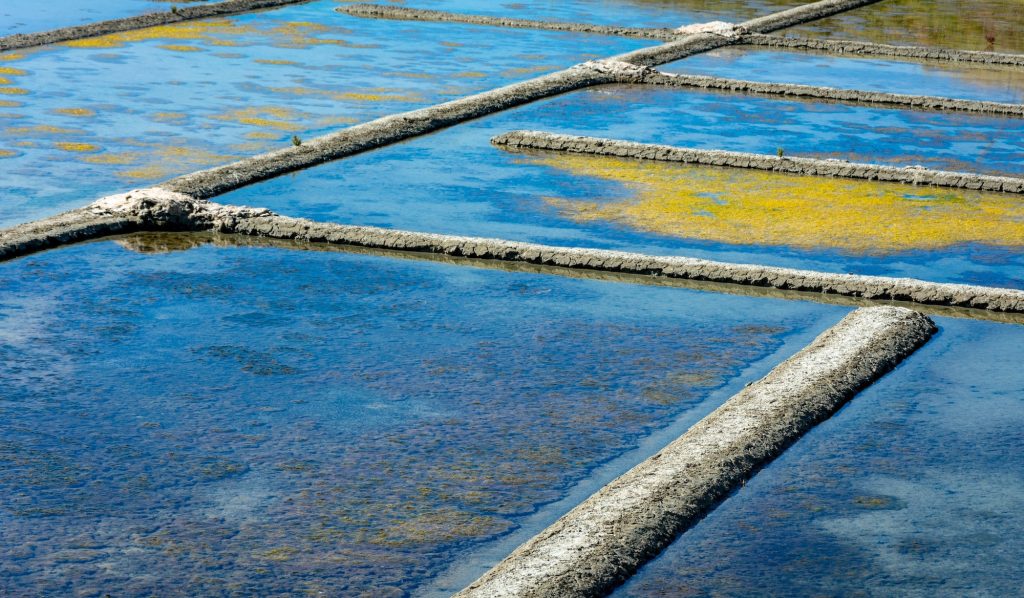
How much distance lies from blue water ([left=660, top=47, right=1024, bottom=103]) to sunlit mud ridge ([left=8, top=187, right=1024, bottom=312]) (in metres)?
6.02

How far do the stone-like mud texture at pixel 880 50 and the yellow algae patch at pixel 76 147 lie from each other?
315 inches

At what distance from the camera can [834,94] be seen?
36.4 ft

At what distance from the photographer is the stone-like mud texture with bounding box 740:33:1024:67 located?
44.9 ft

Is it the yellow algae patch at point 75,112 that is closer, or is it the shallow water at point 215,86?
the shallow water at point 215,86

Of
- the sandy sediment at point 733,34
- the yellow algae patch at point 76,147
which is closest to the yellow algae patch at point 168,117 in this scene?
the yellow algae patch at point 76,147

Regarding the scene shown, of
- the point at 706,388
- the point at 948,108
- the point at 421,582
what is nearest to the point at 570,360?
the point at 706,388

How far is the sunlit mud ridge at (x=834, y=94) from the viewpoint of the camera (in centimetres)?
1077

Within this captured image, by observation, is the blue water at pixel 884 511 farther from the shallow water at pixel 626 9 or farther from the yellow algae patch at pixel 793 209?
the shallow water at pixel 626 9

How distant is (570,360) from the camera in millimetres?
5074

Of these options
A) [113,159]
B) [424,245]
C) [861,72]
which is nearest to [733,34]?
[861,72]

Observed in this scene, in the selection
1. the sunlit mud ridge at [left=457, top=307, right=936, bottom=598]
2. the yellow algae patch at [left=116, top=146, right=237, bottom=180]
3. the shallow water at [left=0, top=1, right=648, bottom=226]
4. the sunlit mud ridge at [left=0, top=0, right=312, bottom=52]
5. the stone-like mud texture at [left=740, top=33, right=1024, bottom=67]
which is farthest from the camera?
the stone-like mud texture at [left=740, top=33, right=1024, bottom=67]

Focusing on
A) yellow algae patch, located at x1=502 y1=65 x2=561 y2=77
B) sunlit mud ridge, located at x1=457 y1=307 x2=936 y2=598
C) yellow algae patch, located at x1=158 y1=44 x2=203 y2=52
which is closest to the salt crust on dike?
sunlit mud ridge, located at x1=457 y1=307 x2=936 y2=598

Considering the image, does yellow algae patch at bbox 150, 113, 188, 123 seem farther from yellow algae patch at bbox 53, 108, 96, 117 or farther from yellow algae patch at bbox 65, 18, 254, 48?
yellow algae patch at bbox 65, 18, 254, 48

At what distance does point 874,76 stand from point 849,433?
860cm
